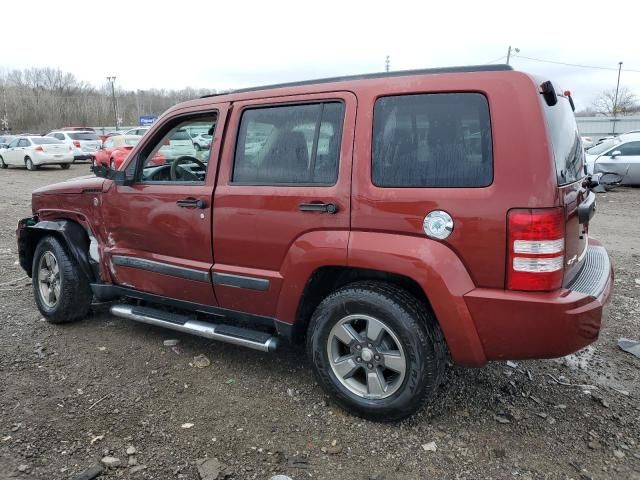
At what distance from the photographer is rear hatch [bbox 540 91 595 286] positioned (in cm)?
255

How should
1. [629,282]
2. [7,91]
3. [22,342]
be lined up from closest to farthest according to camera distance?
1. [22,342]
2. [629,282]
3. [7,91]

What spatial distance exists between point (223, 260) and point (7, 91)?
93738 millimetres

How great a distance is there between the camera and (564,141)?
2.75m

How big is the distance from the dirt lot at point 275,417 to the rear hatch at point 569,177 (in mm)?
935

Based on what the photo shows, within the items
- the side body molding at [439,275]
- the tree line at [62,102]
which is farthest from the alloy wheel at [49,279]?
the tree line at [62,102]

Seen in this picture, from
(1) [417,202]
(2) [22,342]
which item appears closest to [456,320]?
(1) [417,202]

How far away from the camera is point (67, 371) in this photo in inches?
145

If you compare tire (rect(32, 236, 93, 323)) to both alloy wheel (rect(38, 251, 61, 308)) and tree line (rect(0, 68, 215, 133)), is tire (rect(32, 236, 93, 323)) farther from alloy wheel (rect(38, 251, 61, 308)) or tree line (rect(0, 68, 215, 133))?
tree line (rect(0, 68, 215, 133))

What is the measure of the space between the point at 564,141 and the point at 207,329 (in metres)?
2.52

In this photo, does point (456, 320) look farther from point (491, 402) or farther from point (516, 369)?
point (516, 369)

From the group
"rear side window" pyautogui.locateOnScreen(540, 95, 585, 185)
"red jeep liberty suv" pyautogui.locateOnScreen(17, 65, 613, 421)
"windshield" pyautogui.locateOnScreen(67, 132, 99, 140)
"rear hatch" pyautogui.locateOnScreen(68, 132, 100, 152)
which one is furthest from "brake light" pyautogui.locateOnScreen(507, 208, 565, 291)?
"windshield" pyautogui.locateOnScreen(67, 132, 99, 140)

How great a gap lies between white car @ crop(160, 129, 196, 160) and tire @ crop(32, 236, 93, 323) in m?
1.27

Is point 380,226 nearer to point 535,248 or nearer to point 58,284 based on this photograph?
point 535,248

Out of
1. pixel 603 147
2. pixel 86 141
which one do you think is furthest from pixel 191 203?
pixel 86 141
